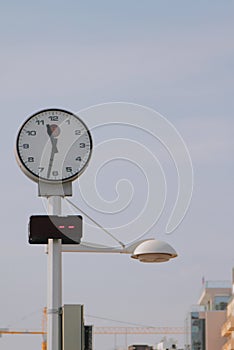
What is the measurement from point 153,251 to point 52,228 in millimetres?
1486

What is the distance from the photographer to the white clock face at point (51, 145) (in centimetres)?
1155

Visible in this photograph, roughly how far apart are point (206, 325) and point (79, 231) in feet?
Result: 307

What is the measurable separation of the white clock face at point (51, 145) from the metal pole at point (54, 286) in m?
0.30

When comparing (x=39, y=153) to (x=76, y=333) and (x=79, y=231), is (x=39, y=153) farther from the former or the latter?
(x=76, y=333)

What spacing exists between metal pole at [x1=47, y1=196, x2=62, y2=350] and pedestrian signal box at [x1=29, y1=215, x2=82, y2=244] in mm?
121

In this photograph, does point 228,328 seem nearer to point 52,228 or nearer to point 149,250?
point 149,250

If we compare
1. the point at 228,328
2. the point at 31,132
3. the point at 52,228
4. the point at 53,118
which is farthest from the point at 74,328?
the point at 228,328

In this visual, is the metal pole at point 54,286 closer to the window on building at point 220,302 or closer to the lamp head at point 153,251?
the lamp head at point 153,251

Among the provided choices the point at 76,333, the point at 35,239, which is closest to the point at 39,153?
the point at 35,239

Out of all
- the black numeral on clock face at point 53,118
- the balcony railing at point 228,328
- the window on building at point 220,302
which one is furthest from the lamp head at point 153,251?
the window on building at point 220,302

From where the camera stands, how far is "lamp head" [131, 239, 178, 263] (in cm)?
1205

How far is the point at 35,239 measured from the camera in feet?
36.2

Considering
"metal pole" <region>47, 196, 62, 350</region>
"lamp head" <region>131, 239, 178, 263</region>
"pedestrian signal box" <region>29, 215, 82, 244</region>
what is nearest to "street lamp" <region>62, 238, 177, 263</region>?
"lamp head" <region>131, 239, 178, 263</region>

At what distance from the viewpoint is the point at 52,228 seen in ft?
36.2
